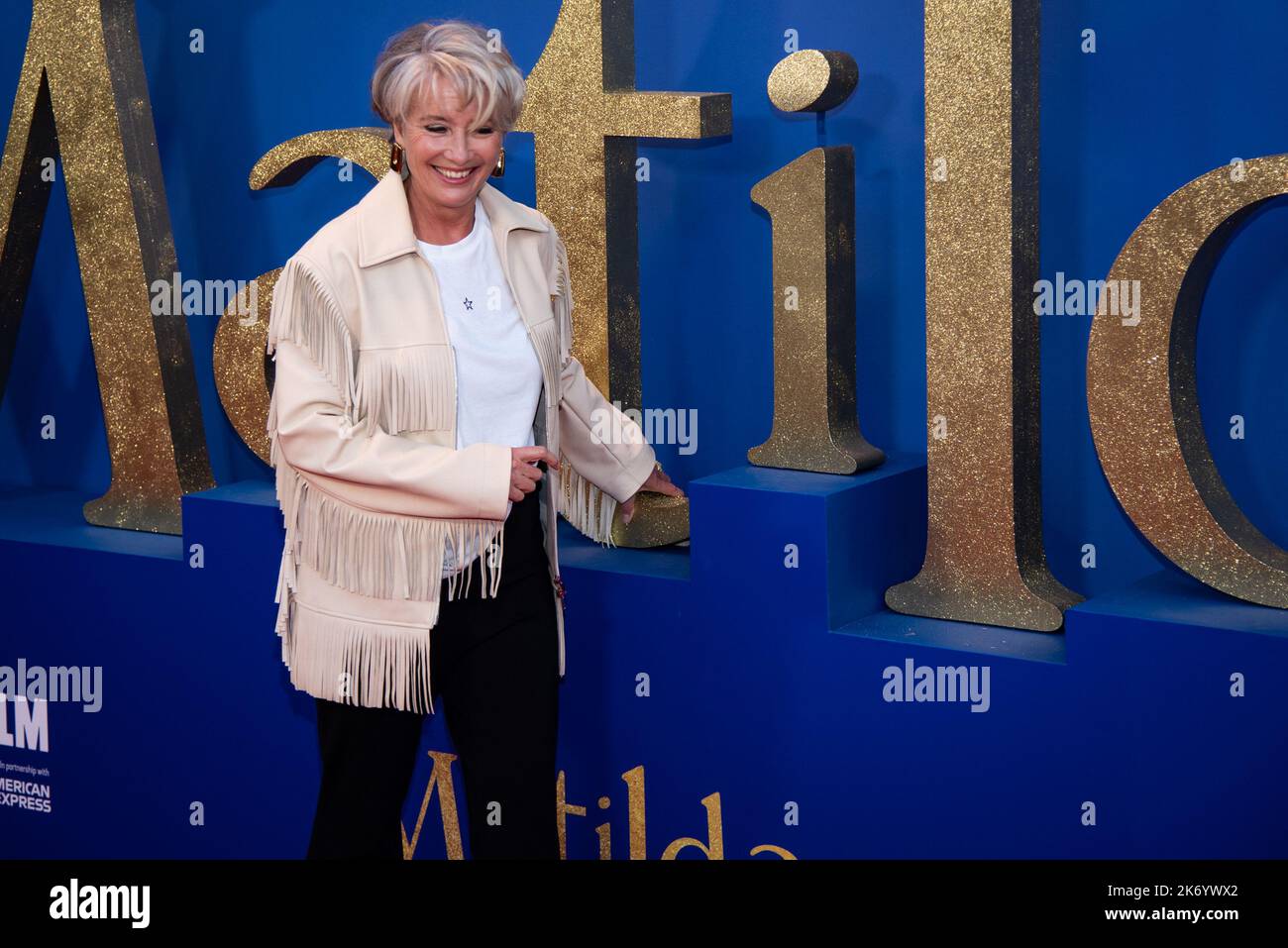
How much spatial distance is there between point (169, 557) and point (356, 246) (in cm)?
121

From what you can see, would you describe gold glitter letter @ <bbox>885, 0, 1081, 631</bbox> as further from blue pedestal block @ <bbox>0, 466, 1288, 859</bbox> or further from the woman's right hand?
the woman's right hand

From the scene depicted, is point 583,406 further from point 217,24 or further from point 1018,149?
point 217,24

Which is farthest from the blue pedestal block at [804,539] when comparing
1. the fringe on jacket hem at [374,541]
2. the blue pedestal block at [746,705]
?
the fringe on jacket hem at [374,541]

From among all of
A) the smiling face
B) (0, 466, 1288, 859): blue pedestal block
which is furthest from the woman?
(0, 466, 1288, 859): blue pedestal block

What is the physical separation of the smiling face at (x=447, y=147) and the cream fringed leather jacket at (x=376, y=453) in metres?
0.06

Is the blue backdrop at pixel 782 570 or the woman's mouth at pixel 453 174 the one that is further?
the blue backdrop at pixel 782 570

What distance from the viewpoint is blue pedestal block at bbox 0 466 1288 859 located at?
2416 mm

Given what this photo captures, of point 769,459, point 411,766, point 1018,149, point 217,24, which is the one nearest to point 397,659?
point 411,766

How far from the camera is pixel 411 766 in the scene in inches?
98.0

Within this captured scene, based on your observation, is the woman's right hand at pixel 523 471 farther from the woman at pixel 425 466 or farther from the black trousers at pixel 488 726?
the black trousers at pixel 488 726

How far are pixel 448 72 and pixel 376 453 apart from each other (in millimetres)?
532

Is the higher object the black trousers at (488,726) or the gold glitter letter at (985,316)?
the gold glitter letter at (985,316)

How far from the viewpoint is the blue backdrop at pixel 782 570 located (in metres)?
2.48

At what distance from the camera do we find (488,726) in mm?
2369
